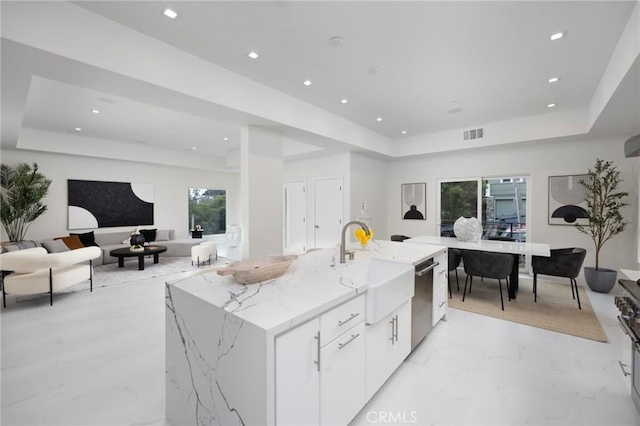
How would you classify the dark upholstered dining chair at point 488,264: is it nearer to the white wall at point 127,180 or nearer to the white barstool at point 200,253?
the white barstool at point 200,253

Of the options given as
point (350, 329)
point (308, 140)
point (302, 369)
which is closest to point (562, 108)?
point (308, 140)

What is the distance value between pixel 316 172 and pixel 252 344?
5.70m

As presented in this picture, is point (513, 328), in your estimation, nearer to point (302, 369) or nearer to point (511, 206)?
point (302, 369)

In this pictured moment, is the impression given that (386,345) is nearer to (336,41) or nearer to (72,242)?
(336,41)

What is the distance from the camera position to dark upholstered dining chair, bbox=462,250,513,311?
355 centimetres

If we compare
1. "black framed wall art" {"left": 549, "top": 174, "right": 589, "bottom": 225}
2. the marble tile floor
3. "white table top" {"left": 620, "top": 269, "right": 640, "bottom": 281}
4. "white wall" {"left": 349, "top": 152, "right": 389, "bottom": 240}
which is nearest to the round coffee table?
the marble tile floor

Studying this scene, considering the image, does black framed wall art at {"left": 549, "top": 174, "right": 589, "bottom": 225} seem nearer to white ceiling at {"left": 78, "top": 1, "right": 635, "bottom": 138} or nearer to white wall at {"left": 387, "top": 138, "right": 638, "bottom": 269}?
white wall at {"left": 387, "top": 138, "right": 638, "bottom": 269}

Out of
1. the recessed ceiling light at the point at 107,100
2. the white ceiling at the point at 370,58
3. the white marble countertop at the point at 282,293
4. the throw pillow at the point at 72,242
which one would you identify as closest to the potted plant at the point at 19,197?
the throw pillow at the point at 72,242

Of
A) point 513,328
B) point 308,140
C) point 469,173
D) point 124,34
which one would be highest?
point 124,34

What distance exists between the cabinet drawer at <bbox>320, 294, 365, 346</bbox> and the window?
8568 mm

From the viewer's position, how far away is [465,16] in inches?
92.3

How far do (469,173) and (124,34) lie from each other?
617 cm

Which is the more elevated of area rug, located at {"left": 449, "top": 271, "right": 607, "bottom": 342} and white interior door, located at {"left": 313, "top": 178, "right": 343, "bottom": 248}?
white interior door, located at {"left": 313, "top": 178, "right": 343, "bottom": 248}

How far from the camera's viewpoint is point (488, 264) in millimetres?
3682
